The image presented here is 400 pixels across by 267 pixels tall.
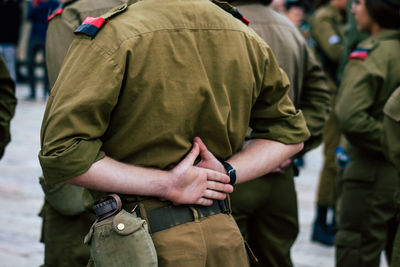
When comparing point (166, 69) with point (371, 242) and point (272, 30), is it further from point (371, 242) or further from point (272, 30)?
point (371, 242)

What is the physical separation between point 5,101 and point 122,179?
1524mm

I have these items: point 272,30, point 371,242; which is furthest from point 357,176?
point 272,30

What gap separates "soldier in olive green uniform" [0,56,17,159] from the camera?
119 inches

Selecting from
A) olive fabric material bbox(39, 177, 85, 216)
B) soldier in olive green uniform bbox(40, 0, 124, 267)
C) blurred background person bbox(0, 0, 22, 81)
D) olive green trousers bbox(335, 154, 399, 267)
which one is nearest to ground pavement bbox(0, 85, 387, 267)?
olive green trousers bbox(335, 154, 399, 267)

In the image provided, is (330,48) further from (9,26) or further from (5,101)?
(9,26)

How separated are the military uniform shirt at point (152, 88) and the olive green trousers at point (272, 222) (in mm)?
999

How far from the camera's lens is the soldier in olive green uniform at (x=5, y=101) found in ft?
9.93

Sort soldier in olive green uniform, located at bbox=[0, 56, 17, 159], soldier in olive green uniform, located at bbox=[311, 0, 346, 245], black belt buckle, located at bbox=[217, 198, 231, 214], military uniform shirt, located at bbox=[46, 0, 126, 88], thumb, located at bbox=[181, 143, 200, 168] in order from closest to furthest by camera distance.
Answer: thumb, located at bbox=[181, 143, 200, 168], black belt buckle, located at bbox=[217, 198, 231, 214], military uniform shirt, located at bbox=[46, 0, 126, 88], soldier in olive green uniform, located at bbox=[0, 56, 17, 159], soldier in olive green uniform, located at bbox=[311, 0, 346, 245]

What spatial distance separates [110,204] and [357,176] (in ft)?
7.33

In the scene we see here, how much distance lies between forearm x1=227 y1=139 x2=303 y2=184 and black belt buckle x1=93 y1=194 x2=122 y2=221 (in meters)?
Result: 0.44

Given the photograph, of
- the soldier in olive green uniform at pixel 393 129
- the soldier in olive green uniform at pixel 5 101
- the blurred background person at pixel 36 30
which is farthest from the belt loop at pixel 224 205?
the blurred background person at pixel 36 30

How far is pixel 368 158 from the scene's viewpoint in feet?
12.1

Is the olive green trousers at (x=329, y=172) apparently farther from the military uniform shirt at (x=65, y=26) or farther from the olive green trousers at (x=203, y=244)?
the olive green trousers at (x=203, y=244)

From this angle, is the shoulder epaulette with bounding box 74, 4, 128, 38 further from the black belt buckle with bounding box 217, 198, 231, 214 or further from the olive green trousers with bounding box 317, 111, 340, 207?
the olive green trousers with bounding box 317, 111, 340, 207
